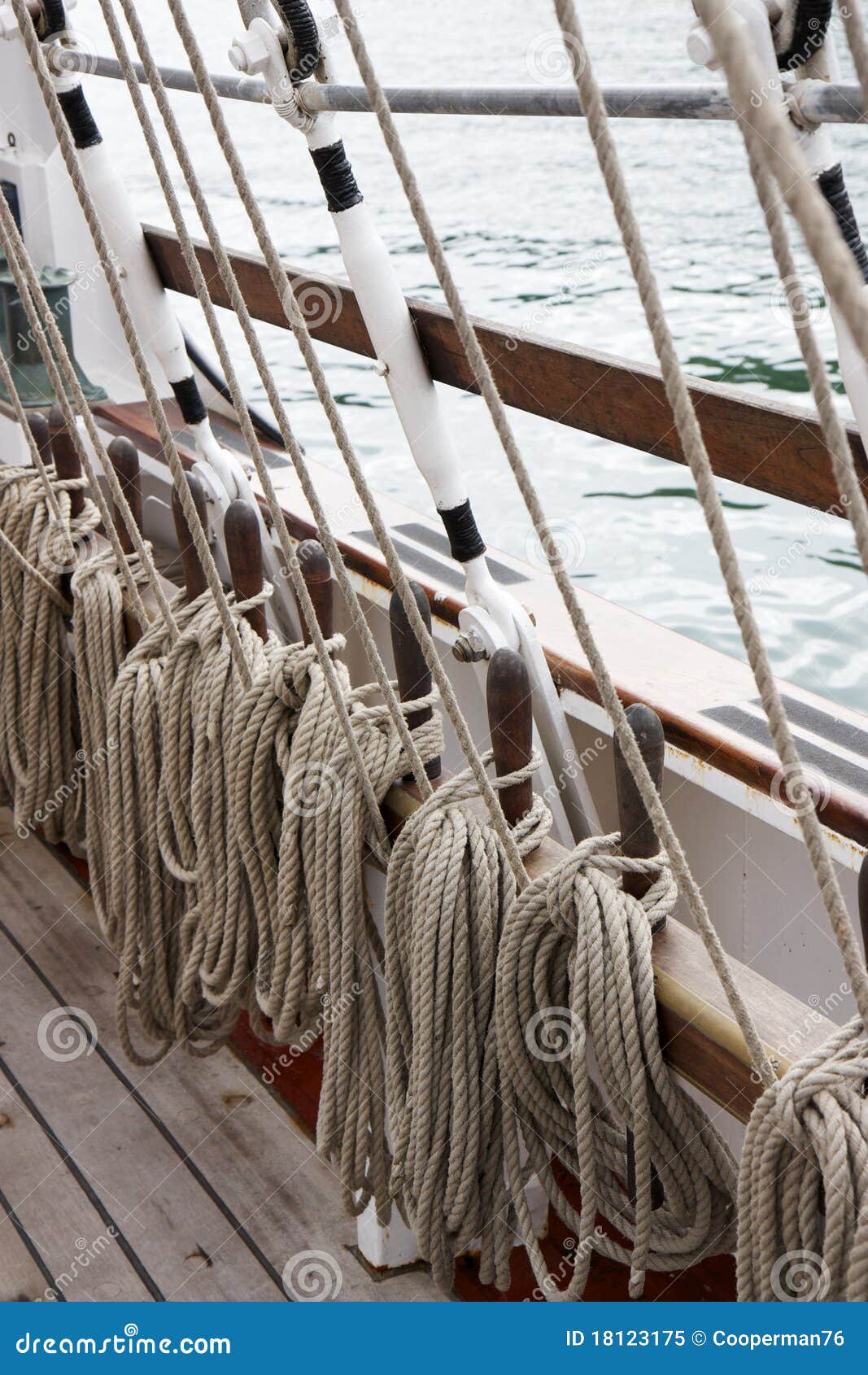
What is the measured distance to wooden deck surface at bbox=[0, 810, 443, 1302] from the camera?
1764 millimetres

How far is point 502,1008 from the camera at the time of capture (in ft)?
4.42

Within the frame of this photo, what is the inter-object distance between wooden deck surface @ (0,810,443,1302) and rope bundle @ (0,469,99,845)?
306mm

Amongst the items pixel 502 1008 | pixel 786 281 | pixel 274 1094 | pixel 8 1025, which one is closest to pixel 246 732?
pixel 502 1008

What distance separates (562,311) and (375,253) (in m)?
4.00

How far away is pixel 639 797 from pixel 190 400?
3.77 feet

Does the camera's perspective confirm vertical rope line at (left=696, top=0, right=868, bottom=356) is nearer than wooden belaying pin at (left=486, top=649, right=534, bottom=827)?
Yes

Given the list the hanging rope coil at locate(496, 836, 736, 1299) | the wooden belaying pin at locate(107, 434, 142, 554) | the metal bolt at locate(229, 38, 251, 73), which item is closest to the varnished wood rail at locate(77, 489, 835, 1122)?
the hanging rope coil at locate(496, 836, 736, 1299)

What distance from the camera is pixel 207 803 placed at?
1.83m

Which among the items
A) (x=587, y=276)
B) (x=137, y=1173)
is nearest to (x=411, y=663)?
(x=137, y=1173)

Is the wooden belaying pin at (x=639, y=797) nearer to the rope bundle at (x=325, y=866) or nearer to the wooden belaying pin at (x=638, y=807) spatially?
the wooden belaying pin at (x=638, y=807)

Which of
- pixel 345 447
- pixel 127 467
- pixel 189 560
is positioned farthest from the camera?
pixel 127 467

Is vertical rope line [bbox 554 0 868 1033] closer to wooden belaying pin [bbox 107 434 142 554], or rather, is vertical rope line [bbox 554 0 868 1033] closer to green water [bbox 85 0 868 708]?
green water [bbox 85 0 868 708]

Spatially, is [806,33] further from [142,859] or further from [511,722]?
[142,859]

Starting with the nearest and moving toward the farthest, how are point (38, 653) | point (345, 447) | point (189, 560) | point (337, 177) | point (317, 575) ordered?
1. point (345, 447)
2. point (337, 177)
3. point (317, 575)
4. point (189, 560)
5. point (38, 653)
